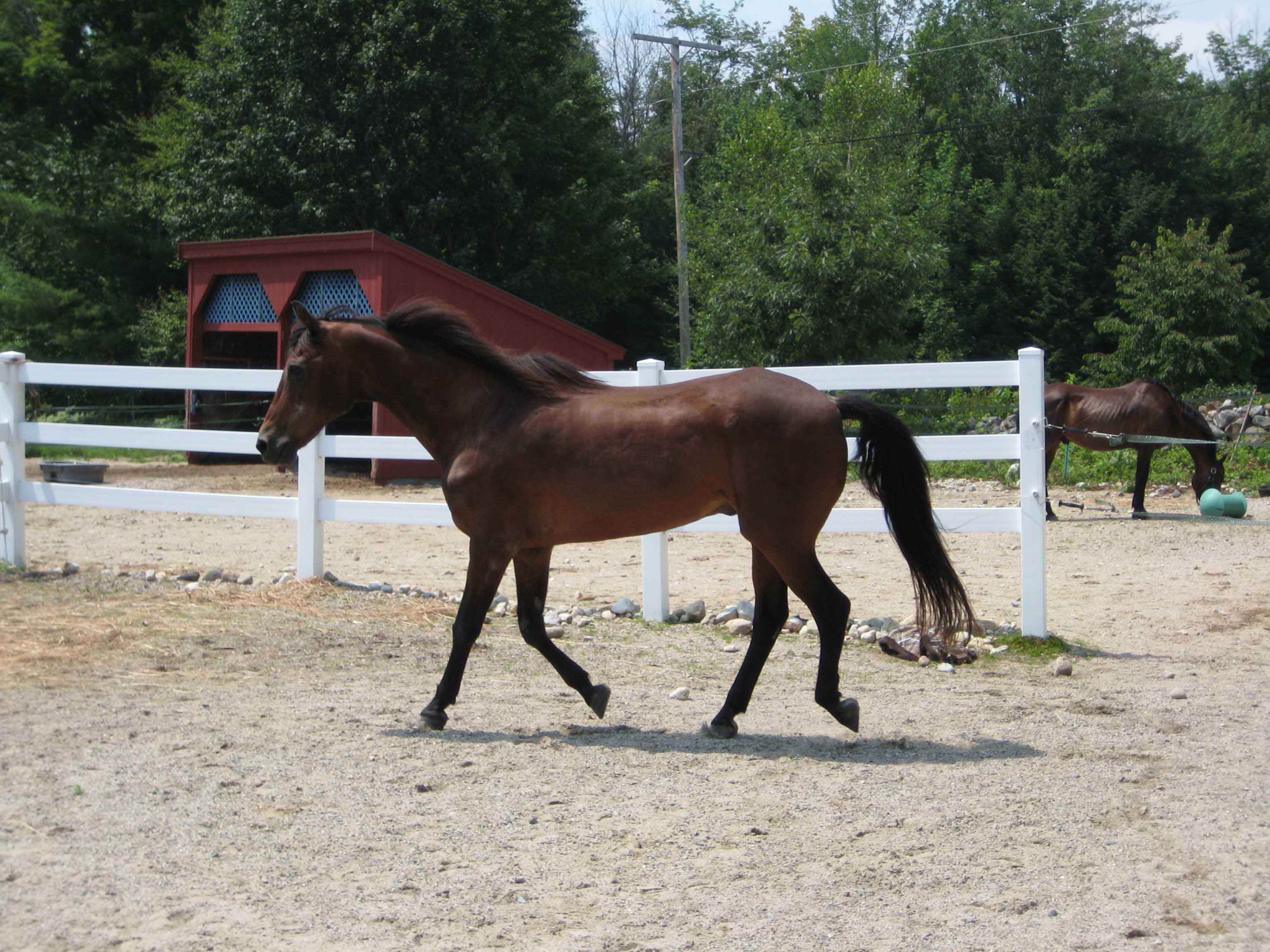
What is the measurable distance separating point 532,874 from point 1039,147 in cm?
4035

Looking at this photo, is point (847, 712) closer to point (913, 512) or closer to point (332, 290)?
point (913, 512)

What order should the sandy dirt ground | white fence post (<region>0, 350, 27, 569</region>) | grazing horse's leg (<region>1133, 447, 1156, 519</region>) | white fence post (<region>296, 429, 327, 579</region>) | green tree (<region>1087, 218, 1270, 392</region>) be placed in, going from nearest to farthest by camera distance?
1. the sandy dirt ground
2. white fence post (<region>296, 429, 327, 579</region>)
3. white fence post (<region>0, 350, 27, 569</region>)
4. grazing horse's leg (<region>1133, 447, 1156, 519</region>)
5. green tree (<region>1087, 218, 1270, 392</region>)

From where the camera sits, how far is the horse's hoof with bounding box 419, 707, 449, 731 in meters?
4.82

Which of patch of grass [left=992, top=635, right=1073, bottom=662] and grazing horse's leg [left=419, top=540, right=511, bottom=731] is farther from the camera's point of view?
patch of grass [left=992, top=635, right=1073, bottom=662]

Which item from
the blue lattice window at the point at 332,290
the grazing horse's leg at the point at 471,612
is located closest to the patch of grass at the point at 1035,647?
the grazing horse's leg at the point at 471,612

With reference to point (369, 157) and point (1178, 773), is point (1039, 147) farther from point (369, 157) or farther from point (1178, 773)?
point (1178, 773)

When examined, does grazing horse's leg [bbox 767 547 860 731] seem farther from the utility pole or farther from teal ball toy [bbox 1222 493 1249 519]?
the utility pole

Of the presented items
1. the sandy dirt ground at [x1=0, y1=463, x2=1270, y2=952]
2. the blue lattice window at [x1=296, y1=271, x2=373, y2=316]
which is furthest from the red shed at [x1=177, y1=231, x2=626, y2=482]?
the sandy dirt ground at [x1=0, y1=463, x2=1270, y2=952]

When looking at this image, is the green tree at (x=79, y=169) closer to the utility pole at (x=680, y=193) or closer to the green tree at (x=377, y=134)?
the green tree at (x=377, y=134)

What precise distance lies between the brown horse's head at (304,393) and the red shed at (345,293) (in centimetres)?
1041

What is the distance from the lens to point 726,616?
23.6ft

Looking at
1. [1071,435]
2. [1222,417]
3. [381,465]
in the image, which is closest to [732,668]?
[1071,435]

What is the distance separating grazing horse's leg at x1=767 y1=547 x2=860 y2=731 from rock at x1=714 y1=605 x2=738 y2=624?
2.43 metres

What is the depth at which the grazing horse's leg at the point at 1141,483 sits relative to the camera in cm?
1295
